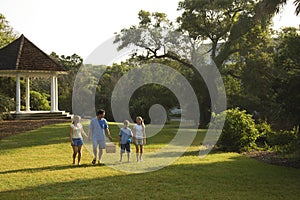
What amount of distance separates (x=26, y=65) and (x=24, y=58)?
2.82ft

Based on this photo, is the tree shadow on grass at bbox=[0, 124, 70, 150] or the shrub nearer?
the tree shadow on grass at bbox=[0, 124, 70, 150]

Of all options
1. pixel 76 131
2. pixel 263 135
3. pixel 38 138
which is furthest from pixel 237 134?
pixel 38 138

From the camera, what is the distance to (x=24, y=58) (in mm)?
25516

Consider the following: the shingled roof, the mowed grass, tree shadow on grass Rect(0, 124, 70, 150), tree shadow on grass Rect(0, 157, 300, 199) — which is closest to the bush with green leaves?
the mowed grass

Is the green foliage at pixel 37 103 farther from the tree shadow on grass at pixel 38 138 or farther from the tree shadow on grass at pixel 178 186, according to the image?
the tree shadow on grass at pixel 178 186

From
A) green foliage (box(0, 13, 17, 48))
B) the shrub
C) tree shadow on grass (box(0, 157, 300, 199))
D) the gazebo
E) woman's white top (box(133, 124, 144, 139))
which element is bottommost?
tree shadow on grass (box(0, 157, 300, 199))

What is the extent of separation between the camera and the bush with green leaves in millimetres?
16750

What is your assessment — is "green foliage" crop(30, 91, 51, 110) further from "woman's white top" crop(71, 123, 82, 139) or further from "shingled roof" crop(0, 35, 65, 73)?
"woman's white top" crop(71, 123, 82, 139)

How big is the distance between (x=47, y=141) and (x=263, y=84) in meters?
17.5

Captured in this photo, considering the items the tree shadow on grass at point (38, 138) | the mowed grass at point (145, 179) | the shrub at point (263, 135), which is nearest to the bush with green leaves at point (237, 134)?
the shrub at point (263, 135)

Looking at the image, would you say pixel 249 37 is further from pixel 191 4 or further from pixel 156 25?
pixel 156 25

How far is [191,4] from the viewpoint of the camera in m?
29.5

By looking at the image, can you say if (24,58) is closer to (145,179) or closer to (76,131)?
(76,131)

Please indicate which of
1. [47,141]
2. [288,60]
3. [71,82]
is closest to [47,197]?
[47,141]
